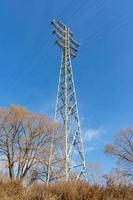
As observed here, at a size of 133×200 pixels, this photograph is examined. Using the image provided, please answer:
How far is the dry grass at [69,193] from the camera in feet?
16.3

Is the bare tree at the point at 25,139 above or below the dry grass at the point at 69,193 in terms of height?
above

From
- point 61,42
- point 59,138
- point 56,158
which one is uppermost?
point 61,42

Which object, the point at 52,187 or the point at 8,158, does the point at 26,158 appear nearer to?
the point at 8,158

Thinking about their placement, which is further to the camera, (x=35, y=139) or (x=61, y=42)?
(x=35, y=139)

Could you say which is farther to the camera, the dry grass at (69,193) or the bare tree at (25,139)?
the bare tree at (25,139)

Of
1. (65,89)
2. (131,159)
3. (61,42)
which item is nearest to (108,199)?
(65,89)

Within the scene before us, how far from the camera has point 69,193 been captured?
5.15 m

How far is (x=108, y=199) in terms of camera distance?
475 cm

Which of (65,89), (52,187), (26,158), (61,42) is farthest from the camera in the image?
(26,158)

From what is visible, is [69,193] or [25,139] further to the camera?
[25,139]

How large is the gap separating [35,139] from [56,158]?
298cm

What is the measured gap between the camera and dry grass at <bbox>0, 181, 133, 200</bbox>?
16.3 ft

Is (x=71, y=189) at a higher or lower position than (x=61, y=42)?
lower

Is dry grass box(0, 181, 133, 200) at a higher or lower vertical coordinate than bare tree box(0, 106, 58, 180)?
lower
